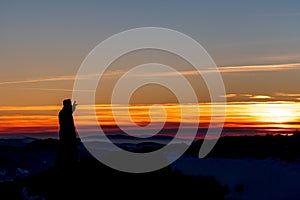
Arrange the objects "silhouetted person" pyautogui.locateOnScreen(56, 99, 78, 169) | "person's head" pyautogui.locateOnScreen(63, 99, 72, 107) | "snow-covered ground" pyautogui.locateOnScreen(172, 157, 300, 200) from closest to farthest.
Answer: "snow-covered ground" pyautogui.locateOnScreen(172, 157, 300, 200)
"silhouetted person" pyautogui.locateOnScreen(56, 99, 78, 169)
"person's head" pyautogui.locateOnScreen(63, 99, 72, 107)

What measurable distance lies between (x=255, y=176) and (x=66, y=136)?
15302 mm

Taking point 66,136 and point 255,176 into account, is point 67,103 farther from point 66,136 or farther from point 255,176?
point 255,176

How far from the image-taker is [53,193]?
1993 inches

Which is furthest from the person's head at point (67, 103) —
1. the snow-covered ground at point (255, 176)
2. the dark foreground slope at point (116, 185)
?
the snow-covered ground at point (255, 176)

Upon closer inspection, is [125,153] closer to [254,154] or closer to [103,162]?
[103,162]

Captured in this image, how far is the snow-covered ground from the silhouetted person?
27.7ft

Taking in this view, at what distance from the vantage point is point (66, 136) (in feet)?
182

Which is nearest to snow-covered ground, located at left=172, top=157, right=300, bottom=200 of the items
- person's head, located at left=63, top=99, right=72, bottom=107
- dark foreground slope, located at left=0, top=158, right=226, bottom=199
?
dark foreground slope, located at left=0, top=158, right=226, bottom=199

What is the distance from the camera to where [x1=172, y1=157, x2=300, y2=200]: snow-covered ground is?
45562 millimetres

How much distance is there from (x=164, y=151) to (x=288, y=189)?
578 inches

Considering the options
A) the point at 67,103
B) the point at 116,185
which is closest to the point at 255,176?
the point at 116,185

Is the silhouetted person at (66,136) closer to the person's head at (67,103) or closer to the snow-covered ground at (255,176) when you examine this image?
the person's head at (67,103)

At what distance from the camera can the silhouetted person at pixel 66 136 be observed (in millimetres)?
55000

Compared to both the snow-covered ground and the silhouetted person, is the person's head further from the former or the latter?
the snow-covered ground
